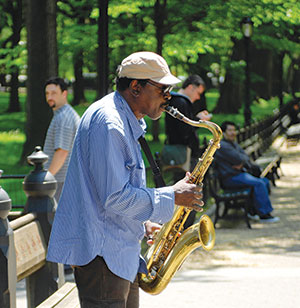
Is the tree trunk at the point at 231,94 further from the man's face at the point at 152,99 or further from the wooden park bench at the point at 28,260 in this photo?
the man's face at the point at 152,99

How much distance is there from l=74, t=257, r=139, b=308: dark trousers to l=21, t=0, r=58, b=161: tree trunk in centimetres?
1177

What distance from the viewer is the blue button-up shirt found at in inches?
127

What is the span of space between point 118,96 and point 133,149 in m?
0.26

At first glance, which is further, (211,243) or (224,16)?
(224,16)

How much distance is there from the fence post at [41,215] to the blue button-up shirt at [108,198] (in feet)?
7.32

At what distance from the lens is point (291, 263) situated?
8352 mm

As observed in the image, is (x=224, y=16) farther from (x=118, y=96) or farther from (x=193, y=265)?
(x=118, y=96)

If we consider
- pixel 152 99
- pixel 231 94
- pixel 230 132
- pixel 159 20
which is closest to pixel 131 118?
pixel 152 99

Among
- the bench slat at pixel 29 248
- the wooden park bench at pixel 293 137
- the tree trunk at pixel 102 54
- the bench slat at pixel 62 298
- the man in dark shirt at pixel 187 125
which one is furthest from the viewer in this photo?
the wooden park bench at pixel 293 137

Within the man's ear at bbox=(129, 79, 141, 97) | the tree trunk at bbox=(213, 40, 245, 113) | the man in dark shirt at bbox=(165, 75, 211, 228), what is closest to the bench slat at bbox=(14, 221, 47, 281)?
the man's ear at bbox=(129, 79, 141, 97)

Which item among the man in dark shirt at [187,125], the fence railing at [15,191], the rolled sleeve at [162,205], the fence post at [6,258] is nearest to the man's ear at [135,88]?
the rolled sleeve at [162,205]

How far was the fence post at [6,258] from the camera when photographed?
4379mm

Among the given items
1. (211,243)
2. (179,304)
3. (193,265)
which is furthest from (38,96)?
(211,243)

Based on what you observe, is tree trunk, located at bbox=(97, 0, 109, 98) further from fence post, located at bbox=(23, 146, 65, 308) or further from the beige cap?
the beige cap
